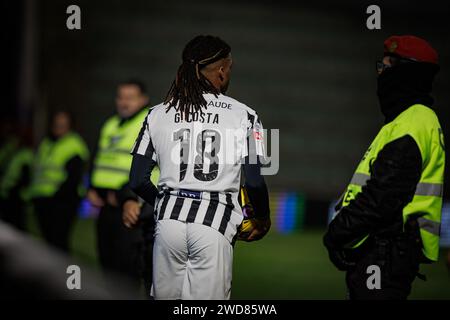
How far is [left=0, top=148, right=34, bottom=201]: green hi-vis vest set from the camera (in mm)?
11586

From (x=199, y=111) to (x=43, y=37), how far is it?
14.0m

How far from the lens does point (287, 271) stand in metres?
10.1

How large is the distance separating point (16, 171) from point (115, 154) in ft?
16.7

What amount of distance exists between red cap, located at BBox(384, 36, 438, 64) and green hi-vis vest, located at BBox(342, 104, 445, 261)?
268 millimetres

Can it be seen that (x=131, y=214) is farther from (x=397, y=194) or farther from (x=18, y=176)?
(x=18, y=176)

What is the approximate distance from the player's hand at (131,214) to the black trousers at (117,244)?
46 cm

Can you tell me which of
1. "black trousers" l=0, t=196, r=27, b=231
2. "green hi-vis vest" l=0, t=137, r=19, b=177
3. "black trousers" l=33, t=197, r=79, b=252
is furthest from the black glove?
"green hi-vis vest" l=0, t=137, r=19, b=177

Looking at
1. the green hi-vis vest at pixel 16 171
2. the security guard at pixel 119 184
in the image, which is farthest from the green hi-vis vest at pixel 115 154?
the green hi-vis vest at pixel 16 171

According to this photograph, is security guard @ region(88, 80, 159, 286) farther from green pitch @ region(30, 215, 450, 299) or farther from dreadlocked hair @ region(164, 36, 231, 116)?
dreadlocked hair @ region(164, 36, 231, 116)

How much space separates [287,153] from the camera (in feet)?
55.5

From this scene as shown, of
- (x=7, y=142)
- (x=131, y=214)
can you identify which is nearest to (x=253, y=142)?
(x=131, y=214)

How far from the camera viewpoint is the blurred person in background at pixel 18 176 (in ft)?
38.0

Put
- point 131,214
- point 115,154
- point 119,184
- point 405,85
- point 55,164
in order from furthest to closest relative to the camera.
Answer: point 55,164, point 115,154, point 119,184, point 131,214, point 405,85

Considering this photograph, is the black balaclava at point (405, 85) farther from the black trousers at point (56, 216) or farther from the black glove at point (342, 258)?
the black trousers at point (56, 216)
